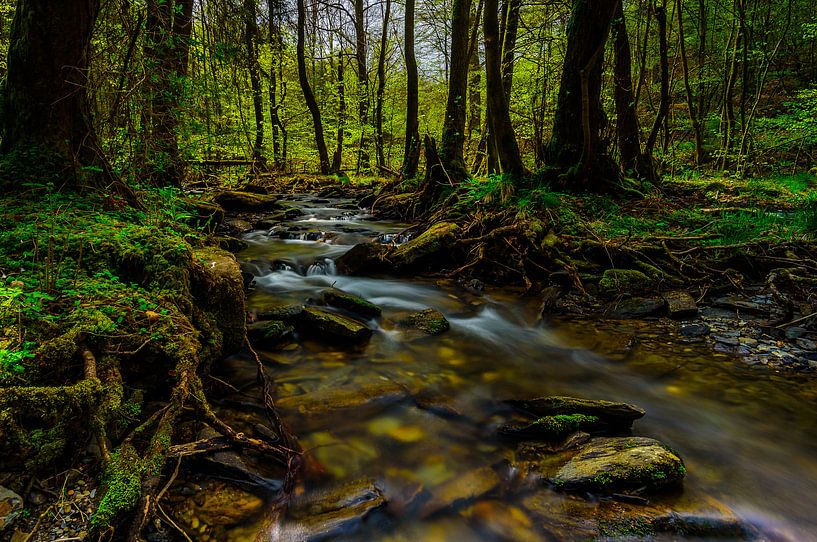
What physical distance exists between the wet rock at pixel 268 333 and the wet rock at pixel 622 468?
8.77ft

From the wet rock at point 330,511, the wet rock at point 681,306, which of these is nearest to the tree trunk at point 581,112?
the wet rock at point 681,306

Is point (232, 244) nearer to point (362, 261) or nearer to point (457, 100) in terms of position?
point (362, 261)

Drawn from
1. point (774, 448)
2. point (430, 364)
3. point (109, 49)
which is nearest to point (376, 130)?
point (109, 49)

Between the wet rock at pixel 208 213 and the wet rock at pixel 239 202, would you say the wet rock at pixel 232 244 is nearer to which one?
the wet rock at pixel 208 213

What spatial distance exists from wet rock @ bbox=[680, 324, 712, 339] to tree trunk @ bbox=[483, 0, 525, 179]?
405cm

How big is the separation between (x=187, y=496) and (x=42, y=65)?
4.44m

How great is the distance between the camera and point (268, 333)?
387cm

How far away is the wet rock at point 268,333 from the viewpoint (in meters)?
3.82

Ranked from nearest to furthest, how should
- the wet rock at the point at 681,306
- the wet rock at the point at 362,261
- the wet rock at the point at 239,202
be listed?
the wet rock at the point at 681,306
the wet rock at the point at 362,261
the wet rock at the point at 239,202

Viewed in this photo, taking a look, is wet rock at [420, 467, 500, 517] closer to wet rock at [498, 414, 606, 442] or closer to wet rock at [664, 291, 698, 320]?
wet rock at [498, 414, 606, 442]

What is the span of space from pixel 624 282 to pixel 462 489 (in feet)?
12.2

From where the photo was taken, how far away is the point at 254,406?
283 cm

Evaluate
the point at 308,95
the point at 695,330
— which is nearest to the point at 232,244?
the point at 695,330

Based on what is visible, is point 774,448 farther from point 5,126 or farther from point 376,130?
point 376,130
